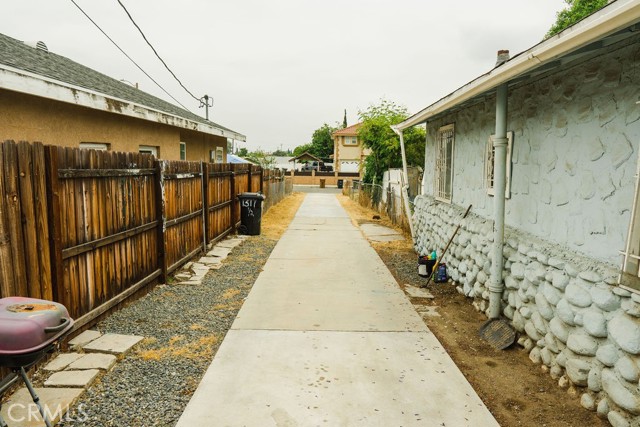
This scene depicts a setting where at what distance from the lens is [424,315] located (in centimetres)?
568

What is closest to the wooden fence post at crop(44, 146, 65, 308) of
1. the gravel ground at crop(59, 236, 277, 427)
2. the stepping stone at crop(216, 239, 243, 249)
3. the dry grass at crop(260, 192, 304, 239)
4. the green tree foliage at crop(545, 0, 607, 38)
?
the gravel ground at crop(59, 236, 277, 427)

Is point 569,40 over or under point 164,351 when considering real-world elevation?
over

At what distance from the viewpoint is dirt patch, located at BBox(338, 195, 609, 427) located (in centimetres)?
334

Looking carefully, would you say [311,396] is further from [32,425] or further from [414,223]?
[414,223]

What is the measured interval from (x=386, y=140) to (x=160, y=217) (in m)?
13.8

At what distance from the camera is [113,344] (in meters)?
4.28

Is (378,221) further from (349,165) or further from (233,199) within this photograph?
(349,165)

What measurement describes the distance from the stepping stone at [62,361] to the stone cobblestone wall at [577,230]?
430 cm

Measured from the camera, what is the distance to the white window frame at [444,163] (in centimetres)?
798

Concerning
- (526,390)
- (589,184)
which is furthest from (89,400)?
(589,184)

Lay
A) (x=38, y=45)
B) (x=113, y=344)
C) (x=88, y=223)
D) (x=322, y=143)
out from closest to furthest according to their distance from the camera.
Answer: (x=113, y=344)
(x=88, y=223)
(x=38, y=45)
(x=322, y=143)

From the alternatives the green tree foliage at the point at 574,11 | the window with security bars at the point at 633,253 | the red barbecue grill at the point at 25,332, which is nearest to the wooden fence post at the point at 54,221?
the red barbecue grill at the point at 25,332

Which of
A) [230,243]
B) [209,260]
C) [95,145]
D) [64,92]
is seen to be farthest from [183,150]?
[64,92]

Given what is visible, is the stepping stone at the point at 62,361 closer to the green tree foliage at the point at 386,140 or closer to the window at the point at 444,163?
the window at the point at 444,163
